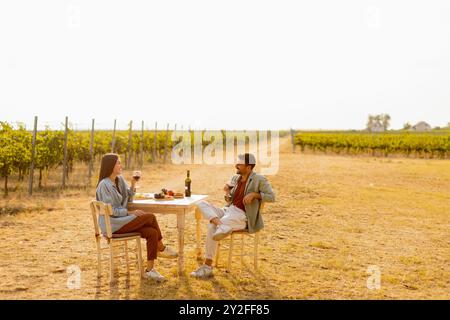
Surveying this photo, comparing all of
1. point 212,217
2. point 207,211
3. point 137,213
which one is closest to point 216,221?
point 212,217

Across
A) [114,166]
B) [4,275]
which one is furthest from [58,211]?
[114,166]

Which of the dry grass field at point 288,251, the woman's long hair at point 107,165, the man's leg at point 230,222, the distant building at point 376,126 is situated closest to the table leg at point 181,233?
the dry grass field at point 288,251

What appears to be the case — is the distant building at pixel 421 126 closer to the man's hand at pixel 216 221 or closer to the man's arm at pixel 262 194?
the man's arm at pixel 262 194

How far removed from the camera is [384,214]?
8.69 meters

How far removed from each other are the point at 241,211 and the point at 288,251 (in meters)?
1.41

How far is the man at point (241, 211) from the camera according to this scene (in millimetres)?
4625

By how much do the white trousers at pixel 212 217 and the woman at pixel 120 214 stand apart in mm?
546

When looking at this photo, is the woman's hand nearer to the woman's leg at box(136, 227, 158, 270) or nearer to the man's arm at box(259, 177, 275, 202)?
the woman's leg at box(136, 227, 158, 270)

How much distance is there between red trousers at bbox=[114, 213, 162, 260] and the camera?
4424 millimetres

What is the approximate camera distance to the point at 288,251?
5.85 m

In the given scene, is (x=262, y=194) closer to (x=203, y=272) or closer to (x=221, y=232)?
(x=221, y=232)
